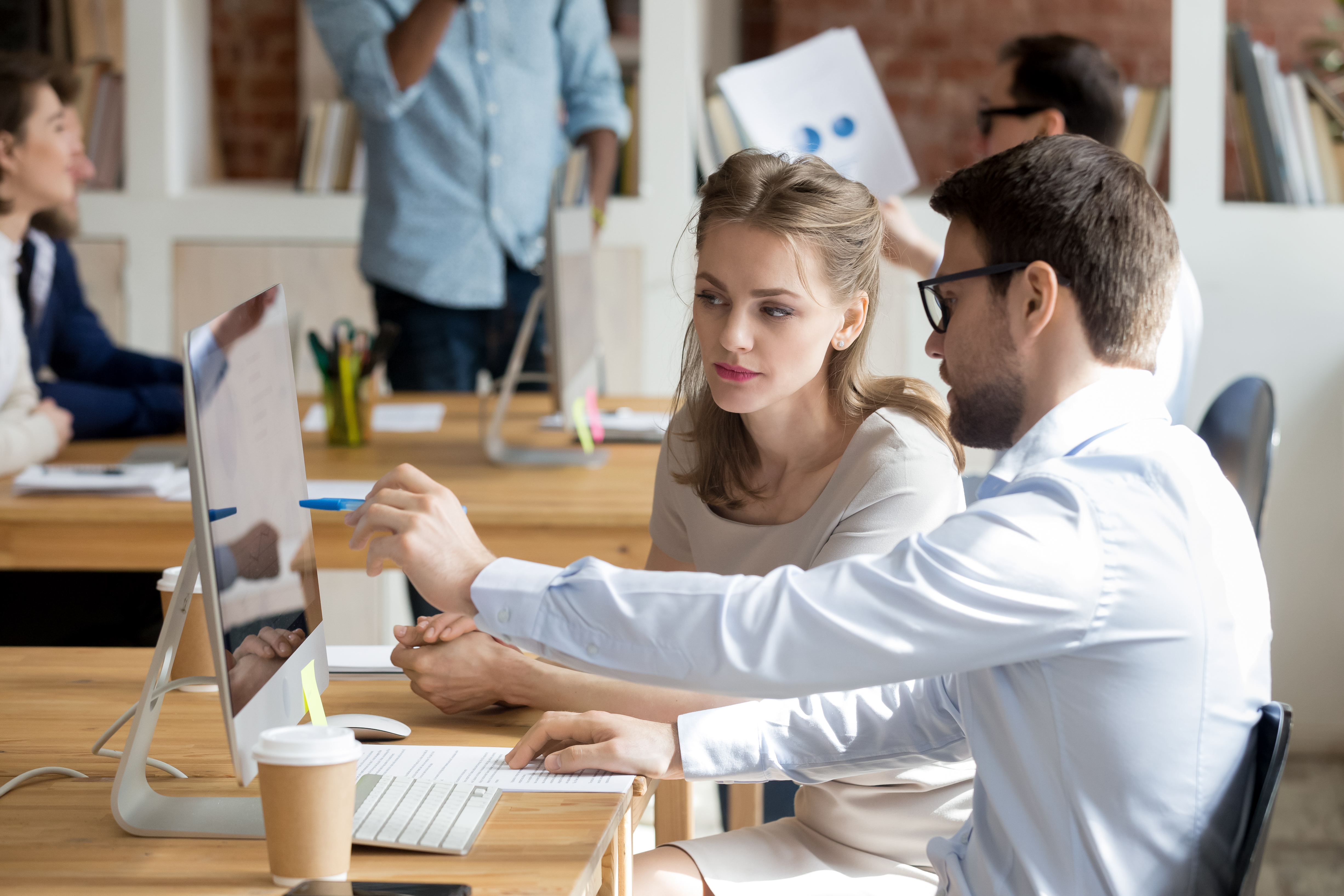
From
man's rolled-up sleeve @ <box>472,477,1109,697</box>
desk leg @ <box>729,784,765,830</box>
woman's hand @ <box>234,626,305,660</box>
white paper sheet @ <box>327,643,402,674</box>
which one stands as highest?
man's rolled-up sleeve @ <box>472,477,1109,697</box>

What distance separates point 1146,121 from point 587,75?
1.50 metres

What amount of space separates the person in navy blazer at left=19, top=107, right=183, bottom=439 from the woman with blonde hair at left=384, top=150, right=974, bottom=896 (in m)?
1.39

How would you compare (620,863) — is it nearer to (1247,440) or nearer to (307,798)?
(307,798)

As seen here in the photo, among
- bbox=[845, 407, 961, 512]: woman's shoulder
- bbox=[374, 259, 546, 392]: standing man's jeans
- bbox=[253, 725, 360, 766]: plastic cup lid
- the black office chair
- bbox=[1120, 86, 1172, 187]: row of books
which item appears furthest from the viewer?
bbox=[1120, 86, 1172, 187]: row of books

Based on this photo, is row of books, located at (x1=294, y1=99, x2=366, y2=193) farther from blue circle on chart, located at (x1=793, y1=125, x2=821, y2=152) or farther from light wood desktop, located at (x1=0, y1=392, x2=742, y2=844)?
light wood desktop, located at (x1=0, y1=392, x2=742, y2=844)

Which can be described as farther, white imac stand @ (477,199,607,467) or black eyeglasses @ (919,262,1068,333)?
white imac stand @ (477,199,607,467)

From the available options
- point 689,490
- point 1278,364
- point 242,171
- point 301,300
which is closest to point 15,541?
point 689,490

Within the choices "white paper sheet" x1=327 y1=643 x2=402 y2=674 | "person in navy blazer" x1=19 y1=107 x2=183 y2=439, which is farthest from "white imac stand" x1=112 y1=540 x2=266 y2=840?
"person in navy blazer" x1=19 y1=107 x2=183 y2=439

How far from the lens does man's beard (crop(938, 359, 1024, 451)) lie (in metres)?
1.00

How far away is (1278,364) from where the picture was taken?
3311 millimetres

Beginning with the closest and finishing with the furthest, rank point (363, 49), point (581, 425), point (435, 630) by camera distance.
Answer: point (435, 630)
point (581, 425)
point (363, 49)

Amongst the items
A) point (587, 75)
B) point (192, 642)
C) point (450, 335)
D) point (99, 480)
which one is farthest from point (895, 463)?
point (587, 75)

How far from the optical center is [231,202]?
11.5ft

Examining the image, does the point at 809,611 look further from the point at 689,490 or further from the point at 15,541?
the point at 15,541
